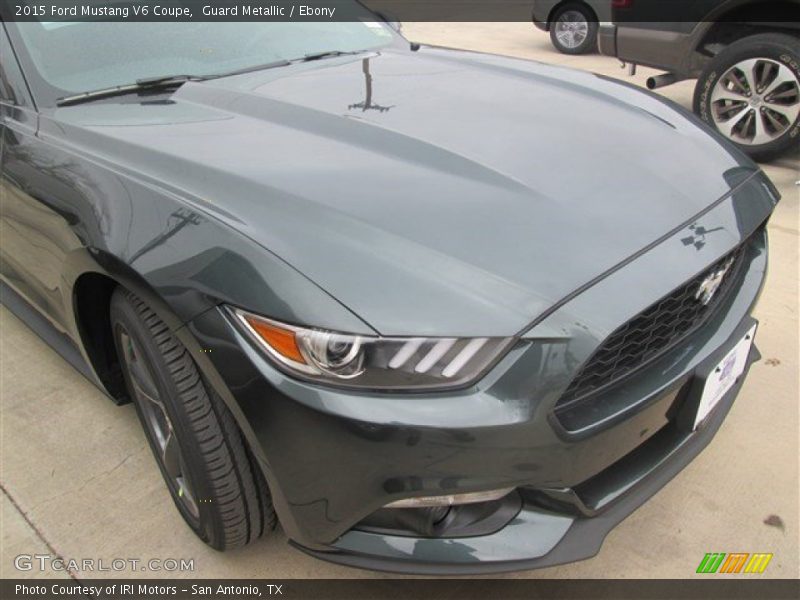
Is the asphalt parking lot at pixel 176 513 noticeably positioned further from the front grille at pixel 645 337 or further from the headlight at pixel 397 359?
the headlight at pixel 397 359

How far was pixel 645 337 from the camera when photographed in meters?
1.53

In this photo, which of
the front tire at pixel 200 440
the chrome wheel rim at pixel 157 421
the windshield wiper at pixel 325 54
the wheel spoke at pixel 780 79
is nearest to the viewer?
the front tire at pixel 200 440

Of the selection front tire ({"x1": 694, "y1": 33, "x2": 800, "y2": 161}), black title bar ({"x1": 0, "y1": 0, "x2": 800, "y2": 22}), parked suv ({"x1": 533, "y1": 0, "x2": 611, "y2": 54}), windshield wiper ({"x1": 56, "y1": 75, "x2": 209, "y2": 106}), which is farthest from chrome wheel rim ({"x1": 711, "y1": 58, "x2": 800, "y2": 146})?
parked suv ({"x1": 533, "y1": 0, "x2": 611, "y2": 54})

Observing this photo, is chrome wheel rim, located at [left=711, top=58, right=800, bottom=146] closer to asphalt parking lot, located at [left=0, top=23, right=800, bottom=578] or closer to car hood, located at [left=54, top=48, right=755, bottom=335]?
asphalt parking lot, located at [left=0, top=23, right=800, bottom=578]

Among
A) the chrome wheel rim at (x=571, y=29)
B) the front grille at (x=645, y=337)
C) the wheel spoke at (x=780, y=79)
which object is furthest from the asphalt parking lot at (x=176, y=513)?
the chrome wheel rim at (x=571, y=29)

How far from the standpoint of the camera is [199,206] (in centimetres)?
159

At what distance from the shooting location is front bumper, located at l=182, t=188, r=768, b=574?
1318mm

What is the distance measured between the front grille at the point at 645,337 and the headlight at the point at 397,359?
0.21 meters

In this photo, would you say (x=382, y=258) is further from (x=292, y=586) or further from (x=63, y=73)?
(x=63, y=73)

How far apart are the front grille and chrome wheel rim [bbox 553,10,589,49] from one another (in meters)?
7.86

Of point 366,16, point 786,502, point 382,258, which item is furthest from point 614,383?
point 366,16

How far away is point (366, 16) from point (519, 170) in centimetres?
194

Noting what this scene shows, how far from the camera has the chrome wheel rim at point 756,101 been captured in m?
4.37

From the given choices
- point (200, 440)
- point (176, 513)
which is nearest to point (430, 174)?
point (200, 440)
